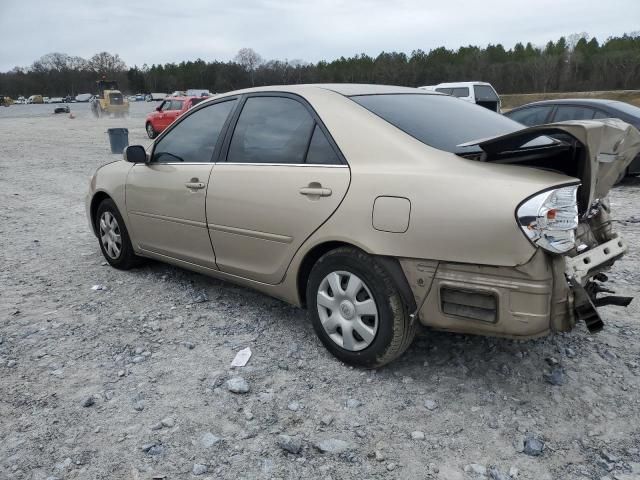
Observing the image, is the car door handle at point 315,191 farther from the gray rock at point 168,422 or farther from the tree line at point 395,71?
the tree line at point 395,71

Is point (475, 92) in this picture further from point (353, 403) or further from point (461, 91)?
point (353, 403)

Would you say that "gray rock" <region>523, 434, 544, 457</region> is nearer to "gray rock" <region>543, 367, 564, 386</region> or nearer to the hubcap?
"gray rock" <region>543, 367, 564, 386</region>

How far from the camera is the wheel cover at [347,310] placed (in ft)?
9.50

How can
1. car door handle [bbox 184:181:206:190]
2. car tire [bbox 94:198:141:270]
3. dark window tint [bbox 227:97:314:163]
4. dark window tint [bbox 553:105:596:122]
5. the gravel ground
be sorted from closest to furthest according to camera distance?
the gravel ground
dark window tint [bbox 227:97:314:163]
car door handle [bbox 184:181:206:190]
car tire [bbox 94:198:141:270]
dark window tint [bbox 553:105:596:122]

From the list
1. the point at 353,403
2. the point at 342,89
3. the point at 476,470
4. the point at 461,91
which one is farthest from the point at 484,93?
the point at 476,470

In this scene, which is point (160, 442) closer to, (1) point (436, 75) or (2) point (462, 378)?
(2) point (462, 378)

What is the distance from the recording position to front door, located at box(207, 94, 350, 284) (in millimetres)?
3062

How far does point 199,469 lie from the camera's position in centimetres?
235

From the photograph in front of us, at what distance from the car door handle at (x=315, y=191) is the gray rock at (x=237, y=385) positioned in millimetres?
1123

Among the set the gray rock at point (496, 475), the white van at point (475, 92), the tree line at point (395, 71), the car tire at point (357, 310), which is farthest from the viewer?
the tree line at point (395, 71)

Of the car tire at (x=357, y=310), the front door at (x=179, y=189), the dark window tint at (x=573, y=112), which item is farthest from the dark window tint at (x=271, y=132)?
the dark window tint at (x=573, y=112)

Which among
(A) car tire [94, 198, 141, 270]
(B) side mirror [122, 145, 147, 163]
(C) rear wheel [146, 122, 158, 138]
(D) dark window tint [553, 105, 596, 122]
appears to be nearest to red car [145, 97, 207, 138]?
(C) rear wheel [146, 122, 158, 138]

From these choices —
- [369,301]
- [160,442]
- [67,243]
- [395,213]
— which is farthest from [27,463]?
[67,243]

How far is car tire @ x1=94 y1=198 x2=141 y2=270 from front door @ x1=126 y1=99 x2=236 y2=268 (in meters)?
0.26
